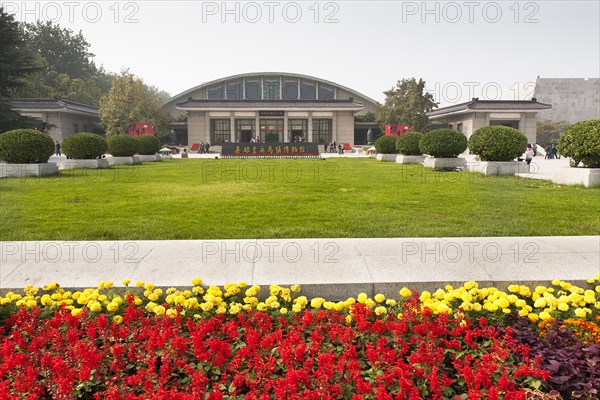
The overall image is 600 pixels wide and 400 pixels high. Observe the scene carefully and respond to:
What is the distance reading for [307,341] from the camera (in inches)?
131

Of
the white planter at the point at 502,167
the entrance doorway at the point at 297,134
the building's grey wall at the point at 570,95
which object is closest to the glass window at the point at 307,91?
the entrance doorway at the point at 297,134

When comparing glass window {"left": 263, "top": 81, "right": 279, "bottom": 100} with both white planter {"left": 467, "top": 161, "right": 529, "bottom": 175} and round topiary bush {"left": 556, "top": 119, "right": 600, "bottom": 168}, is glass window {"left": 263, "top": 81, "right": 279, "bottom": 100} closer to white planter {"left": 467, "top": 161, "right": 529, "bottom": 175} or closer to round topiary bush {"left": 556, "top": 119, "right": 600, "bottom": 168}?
white planter {"left": 467, "top": 161, "right": 529, "bottom": 175}

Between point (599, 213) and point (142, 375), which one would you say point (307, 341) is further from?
point (599, 213)

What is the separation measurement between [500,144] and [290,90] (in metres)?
48.2

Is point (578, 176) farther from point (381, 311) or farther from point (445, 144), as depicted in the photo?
point (381, 311)

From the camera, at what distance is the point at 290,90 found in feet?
204

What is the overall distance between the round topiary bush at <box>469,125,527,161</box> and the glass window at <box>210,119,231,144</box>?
37.9 m

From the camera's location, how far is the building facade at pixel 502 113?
4581 cm

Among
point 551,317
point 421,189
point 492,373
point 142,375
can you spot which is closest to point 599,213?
point 421,189

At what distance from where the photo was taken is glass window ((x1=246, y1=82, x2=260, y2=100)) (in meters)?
62.0

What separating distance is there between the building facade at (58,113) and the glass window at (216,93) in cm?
1734

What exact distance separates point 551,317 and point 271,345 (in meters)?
2.17

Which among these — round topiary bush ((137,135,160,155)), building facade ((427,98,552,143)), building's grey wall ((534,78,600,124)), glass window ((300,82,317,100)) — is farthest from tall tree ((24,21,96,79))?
building's grey wall ((534,78,600,124))

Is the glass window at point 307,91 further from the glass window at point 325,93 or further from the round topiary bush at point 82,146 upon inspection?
the round topiary bush at point 82,146
